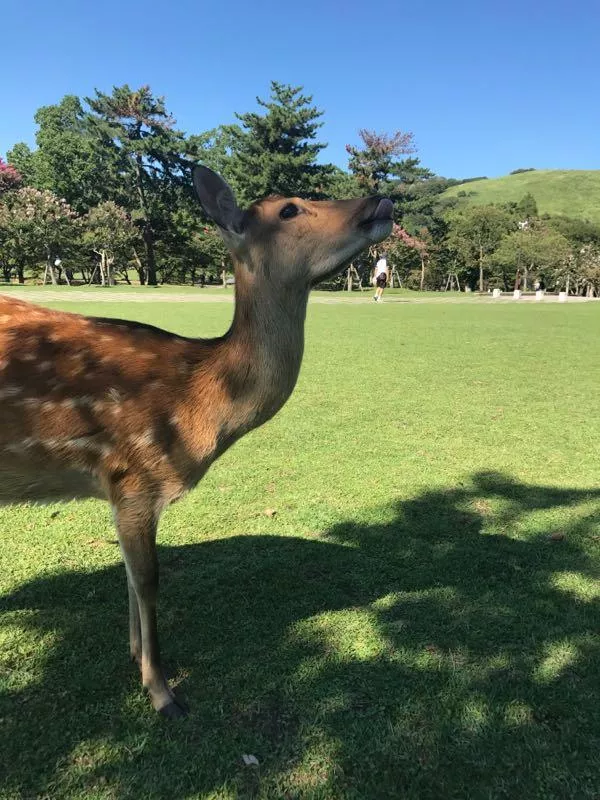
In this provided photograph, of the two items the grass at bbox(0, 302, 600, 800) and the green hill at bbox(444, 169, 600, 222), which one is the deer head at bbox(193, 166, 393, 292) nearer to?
the grass at bbox(0, 302, 600, 800)

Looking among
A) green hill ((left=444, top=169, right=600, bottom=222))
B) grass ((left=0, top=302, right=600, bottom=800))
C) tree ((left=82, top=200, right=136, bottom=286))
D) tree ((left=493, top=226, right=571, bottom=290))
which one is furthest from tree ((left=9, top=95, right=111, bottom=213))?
green hill ((left=444, top=169, right=600, bottom=222))

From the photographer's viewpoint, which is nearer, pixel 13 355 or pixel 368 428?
pixel 13 355

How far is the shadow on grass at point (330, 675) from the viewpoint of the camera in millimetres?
2123

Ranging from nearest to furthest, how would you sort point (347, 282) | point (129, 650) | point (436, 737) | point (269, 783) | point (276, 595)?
point (269, 783) → point (436, 737) → point (129, 650) → point (276, 595) → point (347, 282)

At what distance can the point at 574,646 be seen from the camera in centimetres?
285

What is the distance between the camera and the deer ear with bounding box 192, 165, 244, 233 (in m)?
2.36

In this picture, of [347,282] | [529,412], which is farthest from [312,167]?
[529,412]

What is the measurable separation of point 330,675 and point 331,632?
0.32 meters

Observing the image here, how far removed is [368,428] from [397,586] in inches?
124

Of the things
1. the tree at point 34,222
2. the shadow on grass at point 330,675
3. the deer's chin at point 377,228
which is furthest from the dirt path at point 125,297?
the deer's chin at point 377,228

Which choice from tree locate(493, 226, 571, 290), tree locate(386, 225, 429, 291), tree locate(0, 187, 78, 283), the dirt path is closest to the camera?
the dirt path

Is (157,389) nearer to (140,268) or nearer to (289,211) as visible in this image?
(289,211)

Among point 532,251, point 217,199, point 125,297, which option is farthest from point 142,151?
point 217,199

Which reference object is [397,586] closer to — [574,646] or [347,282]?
[574,646]
